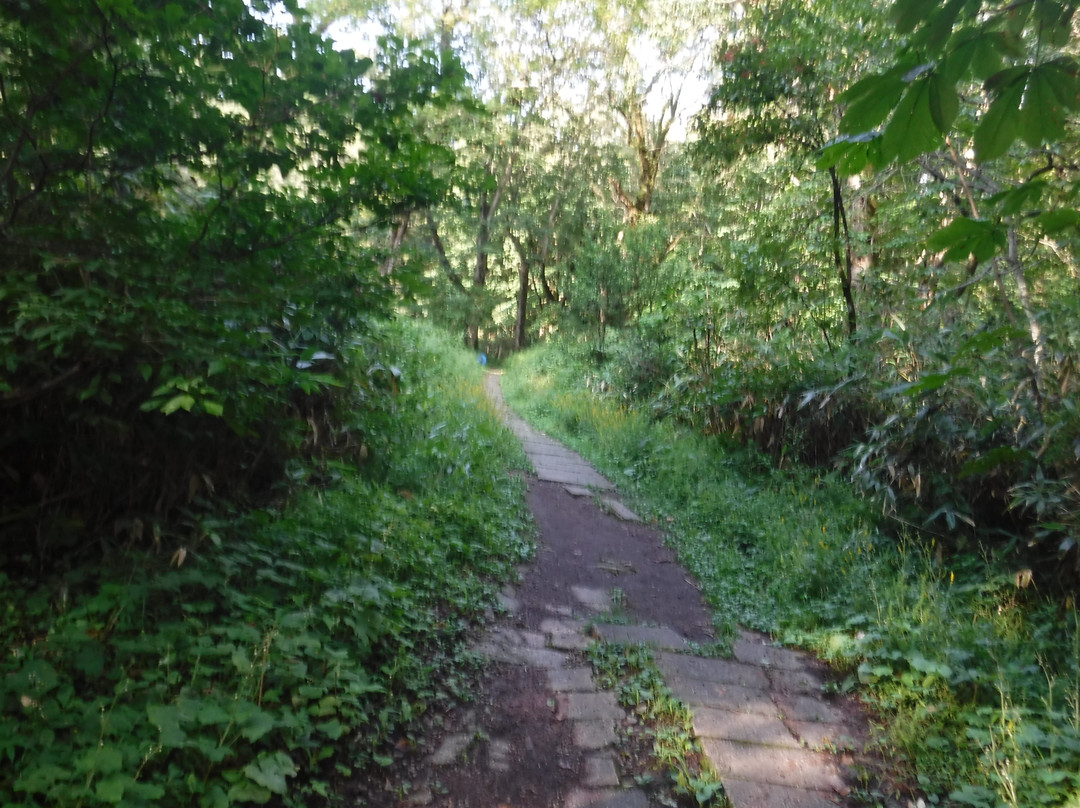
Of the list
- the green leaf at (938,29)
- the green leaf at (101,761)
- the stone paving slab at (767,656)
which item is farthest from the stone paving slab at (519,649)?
the green leaf at (938,29)

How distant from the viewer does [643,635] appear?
4.02 m

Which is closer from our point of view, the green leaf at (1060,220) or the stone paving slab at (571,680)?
the green leaf at (1060,220)

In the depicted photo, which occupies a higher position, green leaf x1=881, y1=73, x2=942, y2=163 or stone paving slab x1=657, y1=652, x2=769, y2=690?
green leaf x1=881, y1=73, x2=942, y2=163

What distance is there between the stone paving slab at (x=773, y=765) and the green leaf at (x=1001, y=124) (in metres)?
2.47

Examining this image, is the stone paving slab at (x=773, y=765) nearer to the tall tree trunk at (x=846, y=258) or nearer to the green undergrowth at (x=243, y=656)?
the green undergrowth at (x=243, y=656)

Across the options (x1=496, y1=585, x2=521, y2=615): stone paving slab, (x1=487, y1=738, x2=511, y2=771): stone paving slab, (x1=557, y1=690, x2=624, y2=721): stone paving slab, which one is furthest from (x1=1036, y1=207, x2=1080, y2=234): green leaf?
→ (x1=496, y1=585, x2=521, y2=615): stone paving slab

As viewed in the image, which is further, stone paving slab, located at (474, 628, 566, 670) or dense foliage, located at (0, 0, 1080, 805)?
stone paving slab, located at (474, 628, 566, 670)

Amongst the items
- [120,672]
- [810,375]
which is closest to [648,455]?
[810,375]

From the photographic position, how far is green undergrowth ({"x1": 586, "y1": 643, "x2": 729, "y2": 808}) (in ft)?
8.71

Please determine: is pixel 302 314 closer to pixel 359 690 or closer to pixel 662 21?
pixel 359 690

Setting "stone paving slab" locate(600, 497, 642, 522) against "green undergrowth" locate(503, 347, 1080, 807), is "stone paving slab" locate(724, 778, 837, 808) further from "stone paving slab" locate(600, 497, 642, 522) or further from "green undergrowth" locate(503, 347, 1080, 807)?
"stone paving slab" locate(600, 497, 642, 522)

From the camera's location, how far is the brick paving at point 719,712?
2699mm

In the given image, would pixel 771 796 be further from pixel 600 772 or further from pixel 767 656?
pixel 767 656

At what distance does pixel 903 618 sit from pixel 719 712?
1.40 m
